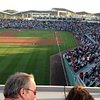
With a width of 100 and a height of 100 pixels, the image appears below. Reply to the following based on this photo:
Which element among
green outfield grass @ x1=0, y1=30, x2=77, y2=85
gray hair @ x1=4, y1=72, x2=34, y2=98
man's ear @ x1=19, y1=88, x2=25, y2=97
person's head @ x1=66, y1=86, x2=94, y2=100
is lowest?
green outfield grass @ x1=0, y1=30, x2=77, y2=85

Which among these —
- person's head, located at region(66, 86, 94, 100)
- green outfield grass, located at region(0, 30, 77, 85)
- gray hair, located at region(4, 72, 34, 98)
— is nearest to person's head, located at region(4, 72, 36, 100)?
gray hair, located at region(4, 72, 34, 98)

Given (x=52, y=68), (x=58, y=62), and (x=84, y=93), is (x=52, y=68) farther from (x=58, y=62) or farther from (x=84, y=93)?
(x=84, y=93)

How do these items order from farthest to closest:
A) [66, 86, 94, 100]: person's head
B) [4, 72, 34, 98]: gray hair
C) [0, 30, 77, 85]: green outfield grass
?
[0, 30, 77, 85]: green outfield grass < [66, 86, 94, 100]: person's head < [4, 72, 34, 98]: gray hair

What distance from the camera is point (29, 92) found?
2.98m

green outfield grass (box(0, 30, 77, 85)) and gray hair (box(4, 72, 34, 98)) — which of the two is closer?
gray hair (box(4, 72, 34, 98))

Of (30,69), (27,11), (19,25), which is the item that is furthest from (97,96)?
(27,11)

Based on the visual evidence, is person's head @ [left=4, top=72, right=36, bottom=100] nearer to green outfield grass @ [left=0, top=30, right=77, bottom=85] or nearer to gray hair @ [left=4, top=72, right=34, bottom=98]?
Answer: gray hair @ [left=4, top=72, right=34, bottom=98]

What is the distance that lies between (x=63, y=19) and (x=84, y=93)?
94.8 metres

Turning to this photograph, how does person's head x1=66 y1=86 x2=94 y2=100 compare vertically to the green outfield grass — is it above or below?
above

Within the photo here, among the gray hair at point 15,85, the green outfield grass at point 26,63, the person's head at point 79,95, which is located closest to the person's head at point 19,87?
the gray hair at point 15,85

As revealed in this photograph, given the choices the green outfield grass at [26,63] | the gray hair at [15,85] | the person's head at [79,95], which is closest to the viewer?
the gray hair at [15,85]

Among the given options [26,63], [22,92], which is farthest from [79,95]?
[26,63]

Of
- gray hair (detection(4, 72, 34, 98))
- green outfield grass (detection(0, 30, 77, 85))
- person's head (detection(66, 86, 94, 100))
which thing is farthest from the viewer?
green outfield grass (detection(0, 30, 77, 85))

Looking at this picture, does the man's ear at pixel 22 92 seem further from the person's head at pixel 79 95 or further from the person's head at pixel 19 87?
the person's head at pixel 79 95
